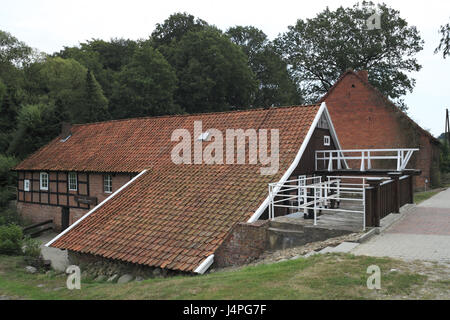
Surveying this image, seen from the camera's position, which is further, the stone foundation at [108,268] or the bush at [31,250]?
the bush at [31,250]

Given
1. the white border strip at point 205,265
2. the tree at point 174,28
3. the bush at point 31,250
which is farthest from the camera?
the tree at point 174,28

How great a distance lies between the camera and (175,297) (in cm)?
651

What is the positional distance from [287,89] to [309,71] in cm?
403

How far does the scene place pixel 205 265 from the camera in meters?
9.79

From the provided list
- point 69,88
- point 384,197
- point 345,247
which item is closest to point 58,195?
point 384,197

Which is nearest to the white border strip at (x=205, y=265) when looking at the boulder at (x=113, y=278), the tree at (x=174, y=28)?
the boulder at (x=113, y=278)

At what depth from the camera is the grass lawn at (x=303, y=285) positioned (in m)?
5.86

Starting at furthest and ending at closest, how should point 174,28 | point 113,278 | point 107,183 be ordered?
1. point 174,28
2. point 107,183
3. point 113,278

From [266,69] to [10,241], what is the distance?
37.0m

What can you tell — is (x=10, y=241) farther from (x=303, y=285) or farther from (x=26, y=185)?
(x=303, y=285)

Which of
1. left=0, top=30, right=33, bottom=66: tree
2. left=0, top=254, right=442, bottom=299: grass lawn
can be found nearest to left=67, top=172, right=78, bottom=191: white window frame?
left=0, top=254, right=442, bottom=299: grass lawn

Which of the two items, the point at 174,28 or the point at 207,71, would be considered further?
the point at 174,28

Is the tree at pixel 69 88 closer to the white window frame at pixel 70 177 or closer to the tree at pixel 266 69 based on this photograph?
the white window frame at pixel 70 177

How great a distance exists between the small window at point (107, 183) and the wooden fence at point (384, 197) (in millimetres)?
12768
